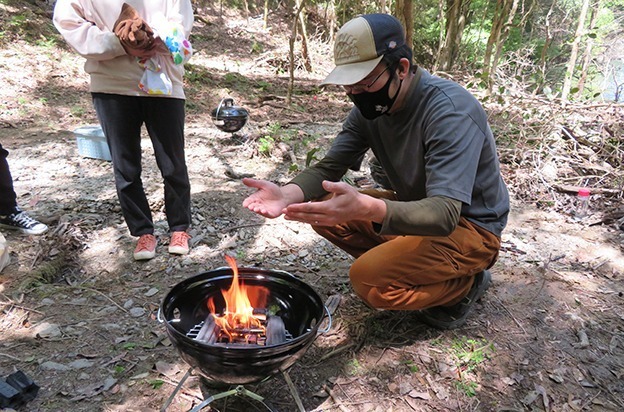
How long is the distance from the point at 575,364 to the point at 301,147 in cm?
465

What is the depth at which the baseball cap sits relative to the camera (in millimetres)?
1881

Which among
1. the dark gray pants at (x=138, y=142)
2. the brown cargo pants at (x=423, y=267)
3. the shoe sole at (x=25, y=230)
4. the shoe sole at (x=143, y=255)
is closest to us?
the brown cargo pants at (x=423, y=267)

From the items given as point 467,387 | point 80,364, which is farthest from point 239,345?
point 467,387

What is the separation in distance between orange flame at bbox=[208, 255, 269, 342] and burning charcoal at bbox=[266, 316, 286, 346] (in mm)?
34

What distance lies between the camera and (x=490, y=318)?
2619 millimetres

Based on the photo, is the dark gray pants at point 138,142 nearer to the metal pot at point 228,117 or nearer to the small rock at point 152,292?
the small rock at point 152,292

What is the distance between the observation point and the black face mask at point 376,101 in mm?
2010

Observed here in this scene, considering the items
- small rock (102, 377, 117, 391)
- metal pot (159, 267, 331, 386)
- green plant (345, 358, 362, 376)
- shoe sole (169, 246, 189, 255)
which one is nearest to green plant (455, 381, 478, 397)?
green plant (345, 358, 362, 376)

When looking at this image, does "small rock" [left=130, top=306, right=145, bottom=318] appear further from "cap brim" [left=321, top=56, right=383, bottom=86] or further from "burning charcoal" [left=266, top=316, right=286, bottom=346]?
"cap brim" [left=321, top=56, right=383, bottom=86]

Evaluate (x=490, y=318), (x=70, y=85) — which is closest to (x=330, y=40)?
(x=70, y=85)

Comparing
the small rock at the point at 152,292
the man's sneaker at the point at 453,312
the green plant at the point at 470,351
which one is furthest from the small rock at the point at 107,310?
the green plant at the point at 470,351

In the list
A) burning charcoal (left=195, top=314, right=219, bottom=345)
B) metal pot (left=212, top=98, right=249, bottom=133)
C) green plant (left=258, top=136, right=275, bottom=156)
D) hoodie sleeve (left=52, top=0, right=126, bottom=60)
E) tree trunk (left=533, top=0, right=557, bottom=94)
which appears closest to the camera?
burning charcoal (left=195, top=314, right=219, bottom=345)

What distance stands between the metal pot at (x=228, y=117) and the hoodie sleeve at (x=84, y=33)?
10.8 feet

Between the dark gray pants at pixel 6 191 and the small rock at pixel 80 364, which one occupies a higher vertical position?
the dark gray pants at pixel 6 191
